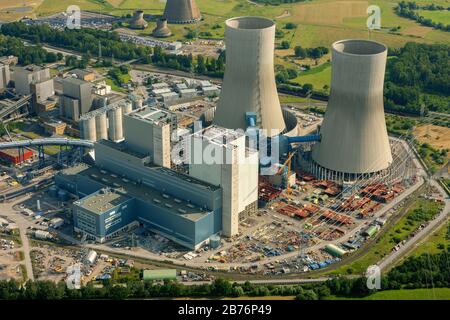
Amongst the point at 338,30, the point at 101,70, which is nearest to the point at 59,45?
the point at 101,70

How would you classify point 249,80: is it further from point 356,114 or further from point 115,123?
point 115,123

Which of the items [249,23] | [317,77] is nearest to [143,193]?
[249,23]

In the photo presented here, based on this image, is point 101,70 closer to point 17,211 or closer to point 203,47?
point 203,47

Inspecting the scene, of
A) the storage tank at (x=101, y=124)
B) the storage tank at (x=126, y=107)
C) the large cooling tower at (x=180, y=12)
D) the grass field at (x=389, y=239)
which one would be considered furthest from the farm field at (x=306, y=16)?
the grass field at (x=389, y=239)

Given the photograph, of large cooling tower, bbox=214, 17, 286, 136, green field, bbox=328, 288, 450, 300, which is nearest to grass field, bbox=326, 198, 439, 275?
green field, bbox=328, 288, 450, 300

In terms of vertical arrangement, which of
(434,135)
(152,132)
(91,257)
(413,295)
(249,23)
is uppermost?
(249,23)

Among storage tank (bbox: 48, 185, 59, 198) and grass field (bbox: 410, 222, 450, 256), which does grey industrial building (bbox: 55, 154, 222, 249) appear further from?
grass field (bbox: 410, 222, 450, 256)
